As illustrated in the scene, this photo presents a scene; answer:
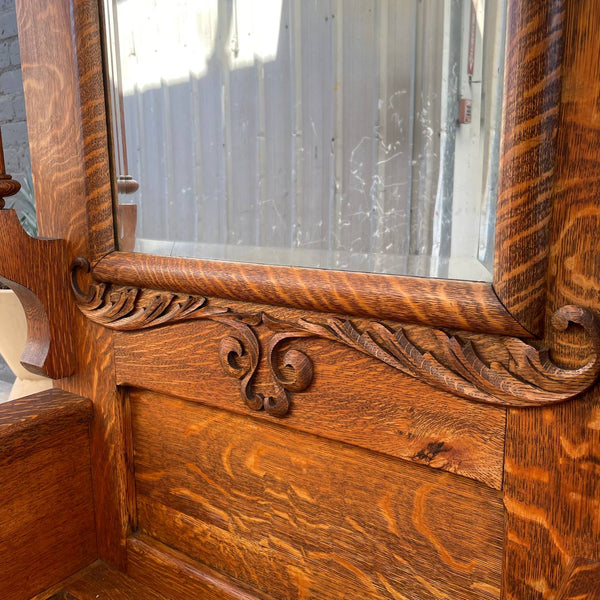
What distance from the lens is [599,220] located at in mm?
343

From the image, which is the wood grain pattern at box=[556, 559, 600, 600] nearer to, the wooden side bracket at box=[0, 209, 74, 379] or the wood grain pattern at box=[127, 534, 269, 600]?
the wood grain pattern at box=[127, 534, 269, 600]

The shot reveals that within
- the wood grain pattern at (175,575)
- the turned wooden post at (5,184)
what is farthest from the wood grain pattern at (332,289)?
the wood grain pattern at (175,575)

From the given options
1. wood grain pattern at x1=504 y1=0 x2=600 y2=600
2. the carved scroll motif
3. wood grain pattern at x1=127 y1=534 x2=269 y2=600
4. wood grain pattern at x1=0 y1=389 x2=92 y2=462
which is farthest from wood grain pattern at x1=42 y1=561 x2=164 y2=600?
wood grain pattern at x1=504 y1=0 x2=600 y2=600

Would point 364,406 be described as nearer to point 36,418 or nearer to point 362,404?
point 362,404

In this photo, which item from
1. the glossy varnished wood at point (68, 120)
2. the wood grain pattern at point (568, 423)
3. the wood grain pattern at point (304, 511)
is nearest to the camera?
the wood grain pattern at point (568, 423)

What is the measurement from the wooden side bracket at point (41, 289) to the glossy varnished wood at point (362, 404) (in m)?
0.13

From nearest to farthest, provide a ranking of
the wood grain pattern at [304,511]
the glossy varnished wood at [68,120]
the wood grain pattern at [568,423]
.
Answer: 1. the wood grain pattern at [568,423]
2. the wood grain pattern at [304,511]
3. the glossy varnished wood at [68,120]

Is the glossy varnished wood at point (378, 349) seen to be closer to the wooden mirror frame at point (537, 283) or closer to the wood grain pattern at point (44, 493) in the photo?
the wooden mirror frame at point (537, 283)

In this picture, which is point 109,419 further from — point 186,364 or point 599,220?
point 599,220

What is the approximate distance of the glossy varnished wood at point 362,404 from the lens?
16.0 inches

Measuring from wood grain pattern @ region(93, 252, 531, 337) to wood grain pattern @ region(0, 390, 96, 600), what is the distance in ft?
0.55

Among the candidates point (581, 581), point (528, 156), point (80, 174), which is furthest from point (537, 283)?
point (80, 174)

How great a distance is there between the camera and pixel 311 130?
46cm

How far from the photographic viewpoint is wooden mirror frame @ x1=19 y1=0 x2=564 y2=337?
346 mm
